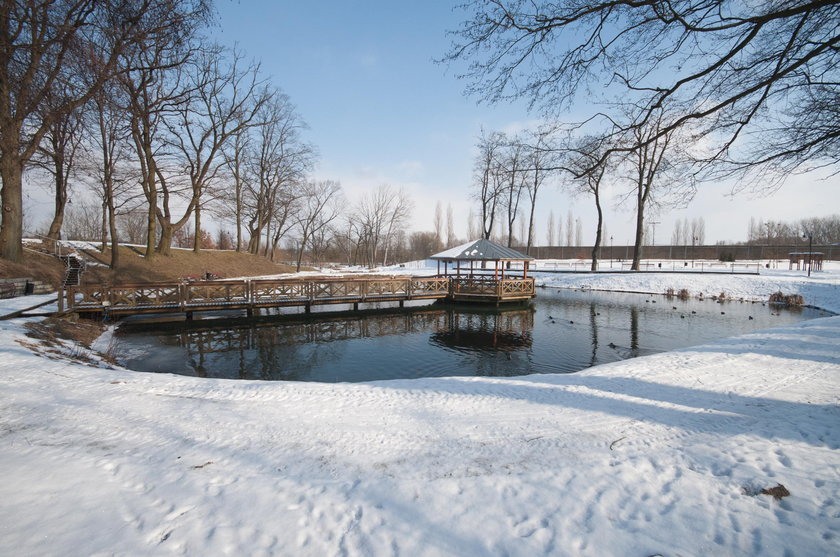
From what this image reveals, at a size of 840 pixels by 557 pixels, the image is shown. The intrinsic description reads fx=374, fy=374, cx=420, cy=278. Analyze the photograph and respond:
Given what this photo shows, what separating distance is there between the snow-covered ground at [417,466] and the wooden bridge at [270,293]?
9353mm

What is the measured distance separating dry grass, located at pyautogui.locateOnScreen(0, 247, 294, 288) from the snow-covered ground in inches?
559

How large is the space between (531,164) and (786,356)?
8.07 m

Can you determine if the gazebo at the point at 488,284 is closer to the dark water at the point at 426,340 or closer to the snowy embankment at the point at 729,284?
the dark water at the point at 426,340

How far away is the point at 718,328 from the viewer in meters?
14.8

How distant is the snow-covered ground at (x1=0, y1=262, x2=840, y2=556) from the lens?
282 centimetres

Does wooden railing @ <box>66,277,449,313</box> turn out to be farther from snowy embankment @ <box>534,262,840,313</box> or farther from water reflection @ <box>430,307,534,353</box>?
snowy embankment @ <box>534,262,840,313</box>

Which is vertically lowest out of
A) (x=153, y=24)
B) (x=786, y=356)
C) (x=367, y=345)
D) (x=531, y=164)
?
(x=367, y=345)

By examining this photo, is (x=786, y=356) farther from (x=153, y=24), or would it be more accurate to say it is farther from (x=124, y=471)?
(x=153, y=24)

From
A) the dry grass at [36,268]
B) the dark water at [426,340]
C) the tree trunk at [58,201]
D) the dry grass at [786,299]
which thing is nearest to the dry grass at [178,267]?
the dry grass at [36,268]

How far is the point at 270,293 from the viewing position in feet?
61.9

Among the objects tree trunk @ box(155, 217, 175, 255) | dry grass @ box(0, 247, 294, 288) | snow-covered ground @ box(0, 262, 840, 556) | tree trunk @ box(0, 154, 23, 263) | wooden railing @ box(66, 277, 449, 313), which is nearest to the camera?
snow-covered ground @ box(0, 262, 840, 556)

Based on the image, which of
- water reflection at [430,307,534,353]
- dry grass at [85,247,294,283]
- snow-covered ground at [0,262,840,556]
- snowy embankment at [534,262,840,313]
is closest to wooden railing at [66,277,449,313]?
water reflection at [430,307,534,353]

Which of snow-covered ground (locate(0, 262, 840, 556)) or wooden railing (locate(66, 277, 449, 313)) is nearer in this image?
snow-covered ground (locate(0, 262, 840, 556))

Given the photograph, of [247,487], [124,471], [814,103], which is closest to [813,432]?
[814,103]
